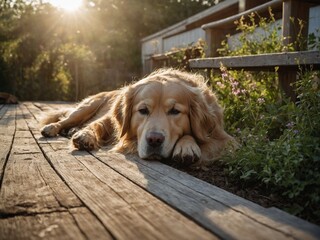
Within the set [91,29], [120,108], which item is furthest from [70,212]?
[91,29]

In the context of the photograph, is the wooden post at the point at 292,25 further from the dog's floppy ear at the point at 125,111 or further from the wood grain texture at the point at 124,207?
the wood grain texture at the point at 124,207

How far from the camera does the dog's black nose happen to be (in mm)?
2920

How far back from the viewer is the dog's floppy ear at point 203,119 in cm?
339

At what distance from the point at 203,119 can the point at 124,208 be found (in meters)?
1.94

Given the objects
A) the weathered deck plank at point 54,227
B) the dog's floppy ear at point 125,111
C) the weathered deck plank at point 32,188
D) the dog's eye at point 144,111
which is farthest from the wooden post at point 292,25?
the weathered deck plank at point 54,227

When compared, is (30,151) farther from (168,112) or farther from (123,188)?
(123,188)

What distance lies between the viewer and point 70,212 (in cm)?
166

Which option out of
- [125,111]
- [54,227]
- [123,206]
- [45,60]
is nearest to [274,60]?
[125,111]

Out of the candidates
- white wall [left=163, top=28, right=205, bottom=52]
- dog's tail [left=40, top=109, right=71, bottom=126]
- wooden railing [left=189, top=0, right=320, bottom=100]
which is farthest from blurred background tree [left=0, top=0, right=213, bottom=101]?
wooden railing [left=189, top=0, right=320, bottom=100]

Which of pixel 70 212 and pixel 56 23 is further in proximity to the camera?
pixel 56 23

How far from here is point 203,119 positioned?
3471 millimetres

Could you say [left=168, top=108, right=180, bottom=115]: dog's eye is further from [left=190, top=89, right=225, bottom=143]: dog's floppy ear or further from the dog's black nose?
the dog's black nose

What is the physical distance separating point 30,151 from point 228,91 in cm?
267

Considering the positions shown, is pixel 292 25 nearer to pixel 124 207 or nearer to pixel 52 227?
pixel 124 207
